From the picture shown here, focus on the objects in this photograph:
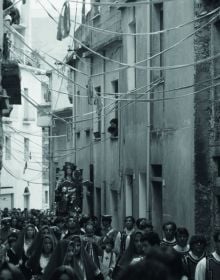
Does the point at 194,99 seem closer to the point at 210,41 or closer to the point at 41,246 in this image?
the point at 210,41

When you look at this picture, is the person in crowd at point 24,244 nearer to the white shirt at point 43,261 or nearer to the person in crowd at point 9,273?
the white shirt at point 43,261

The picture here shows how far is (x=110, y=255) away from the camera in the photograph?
14742 mm

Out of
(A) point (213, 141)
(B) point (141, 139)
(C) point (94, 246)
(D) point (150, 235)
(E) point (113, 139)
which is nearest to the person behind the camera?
(D) point (150, 235)

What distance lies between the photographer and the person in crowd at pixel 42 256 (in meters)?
12.5

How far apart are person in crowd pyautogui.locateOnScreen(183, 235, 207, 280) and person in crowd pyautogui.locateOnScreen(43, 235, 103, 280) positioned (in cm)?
134

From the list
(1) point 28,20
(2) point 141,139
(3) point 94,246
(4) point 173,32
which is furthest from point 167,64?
(1) point 28,20

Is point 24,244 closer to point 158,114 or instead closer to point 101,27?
point 158,114

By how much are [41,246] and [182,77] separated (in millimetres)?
6293

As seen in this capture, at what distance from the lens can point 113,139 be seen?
26.3 m

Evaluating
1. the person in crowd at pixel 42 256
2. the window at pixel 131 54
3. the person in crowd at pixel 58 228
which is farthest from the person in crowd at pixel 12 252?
the window at pixel 131 54

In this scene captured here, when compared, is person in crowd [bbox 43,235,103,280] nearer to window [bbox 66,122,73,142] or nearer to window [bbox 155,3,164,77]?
window [bbox 155,3,164,77]

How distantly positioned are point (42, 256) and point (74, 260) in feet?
3.99

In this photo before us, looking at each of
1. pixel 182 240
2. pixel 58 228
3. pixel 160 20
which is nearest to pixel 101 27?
pixel 160 20

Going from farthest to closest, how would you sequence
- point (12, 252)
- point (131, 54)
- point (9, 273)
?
1. point (131, 54)
2. point (12, 252)
3. point (9, 273)
